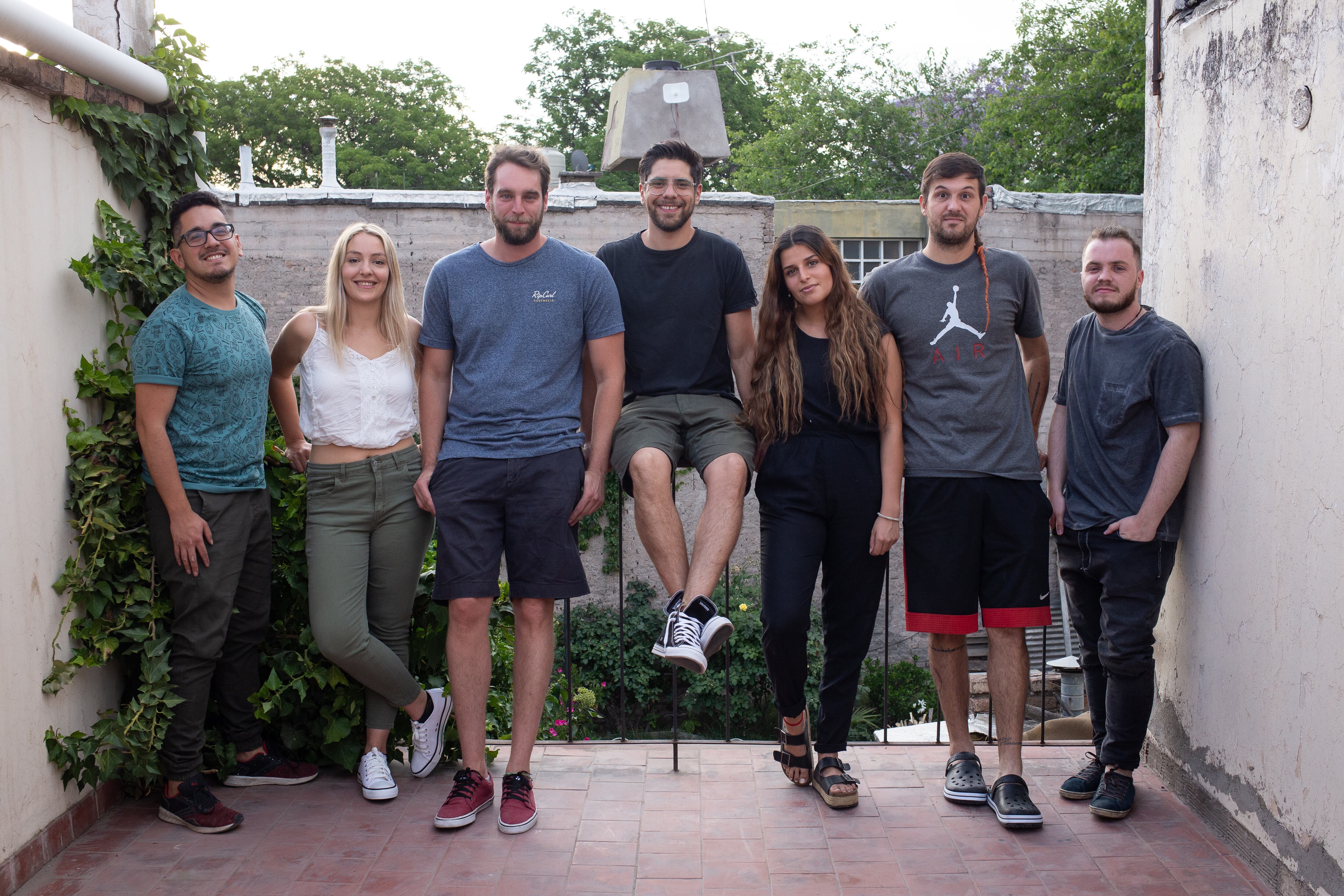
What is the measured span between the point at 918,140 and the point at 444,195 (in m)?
16.6

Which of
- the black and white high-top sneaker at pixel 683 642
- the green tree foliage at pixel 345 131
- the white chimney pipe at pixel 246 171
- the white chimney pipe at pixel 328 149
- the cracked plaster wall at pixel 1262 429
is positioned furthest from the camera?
the green tree foliage at pixel 345 131

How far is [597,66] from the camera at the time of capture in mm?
34344

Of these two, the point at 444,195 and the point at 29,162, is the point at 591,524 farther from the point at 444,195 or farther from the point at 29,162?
the point at 29,162

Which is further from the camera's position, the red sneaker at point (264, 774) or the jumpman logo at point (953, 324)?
the red sneaker at point (264, 774)

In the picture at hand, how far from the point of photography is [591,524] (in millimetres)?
11586

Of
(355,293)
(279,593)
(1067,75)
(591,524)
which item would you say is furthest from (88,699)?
(1067,75)

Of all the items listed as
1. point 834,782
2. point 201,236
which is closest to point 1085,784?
point 834,782

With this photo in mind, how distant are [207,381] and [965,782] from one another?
9.18 feet

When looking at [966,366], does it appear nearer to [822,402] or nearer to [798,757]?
[822,402]

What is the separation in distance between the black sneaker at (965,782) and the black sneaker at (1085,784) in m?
0.27

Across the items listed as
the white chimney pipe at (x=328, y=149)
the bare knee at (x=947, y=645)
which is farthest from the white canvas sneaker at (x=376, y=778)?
the white chimney pipe at (x=328, y=149)

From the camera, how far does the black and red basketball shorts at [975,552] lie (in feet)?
11.2

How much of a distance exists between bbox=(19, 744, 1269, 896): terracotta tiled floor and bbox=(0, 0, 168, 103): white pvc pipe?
93.1 inches

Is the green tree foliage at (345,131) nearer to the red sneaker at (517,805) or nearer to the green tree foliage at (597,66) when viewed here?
the green tree foliage at (597,66)
